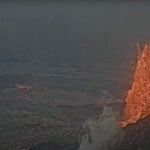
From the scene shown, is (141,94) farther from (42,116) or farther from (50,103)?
(50,103)

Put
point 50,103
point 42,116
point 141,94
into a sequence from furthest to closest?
point 50,103 → point 42,116 → point 141,94

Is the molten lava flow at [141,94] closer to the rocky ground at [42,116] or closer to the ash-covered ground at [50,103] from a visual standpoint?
the ash-covered ground at [50,103]

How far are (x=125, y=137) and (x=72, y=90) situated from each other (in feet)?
267

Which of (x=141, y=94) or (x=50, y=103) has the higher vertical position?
(x=141, y=94)

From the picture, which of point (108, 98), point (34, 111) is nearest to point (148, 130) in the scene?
point (34, 111)

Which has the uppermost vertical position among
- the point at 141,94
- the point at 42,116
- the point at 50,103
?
the point at 141,94

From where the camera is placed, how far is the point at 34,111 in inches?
4205

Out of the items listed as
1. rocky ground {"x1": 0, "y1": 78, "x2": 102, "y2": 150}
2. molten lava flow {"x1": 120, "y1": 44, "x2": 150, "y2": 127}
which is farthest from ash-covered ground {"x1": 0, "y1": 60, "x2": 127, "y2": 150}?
molten lava flow {"x1": 120, "y1": 44, "x2": 150, "y2": 127}

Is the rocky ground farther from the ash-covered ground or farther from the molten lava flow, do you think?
the molten lava flow

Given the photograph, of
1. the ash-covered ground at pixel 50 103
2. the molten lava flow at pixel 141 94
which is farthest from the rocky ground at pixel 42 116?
the molten lava flow at pixel 141 94

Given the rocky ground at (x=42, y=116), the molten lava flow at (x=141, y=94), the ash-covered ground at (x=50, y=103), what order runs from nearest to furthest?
the molten lava flow at (x=141, y=94) < the rocky ground at (x=42, y=116) < the ash-covered ground at (x=50, y=103)

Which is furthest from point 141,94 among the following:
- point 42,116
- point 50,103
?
point 50,103

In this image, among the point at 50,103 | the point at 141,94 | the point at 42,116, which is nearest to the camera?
the point at 141,94

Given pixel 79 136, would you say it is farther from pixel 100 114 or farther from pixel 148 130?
pixel 148 130
